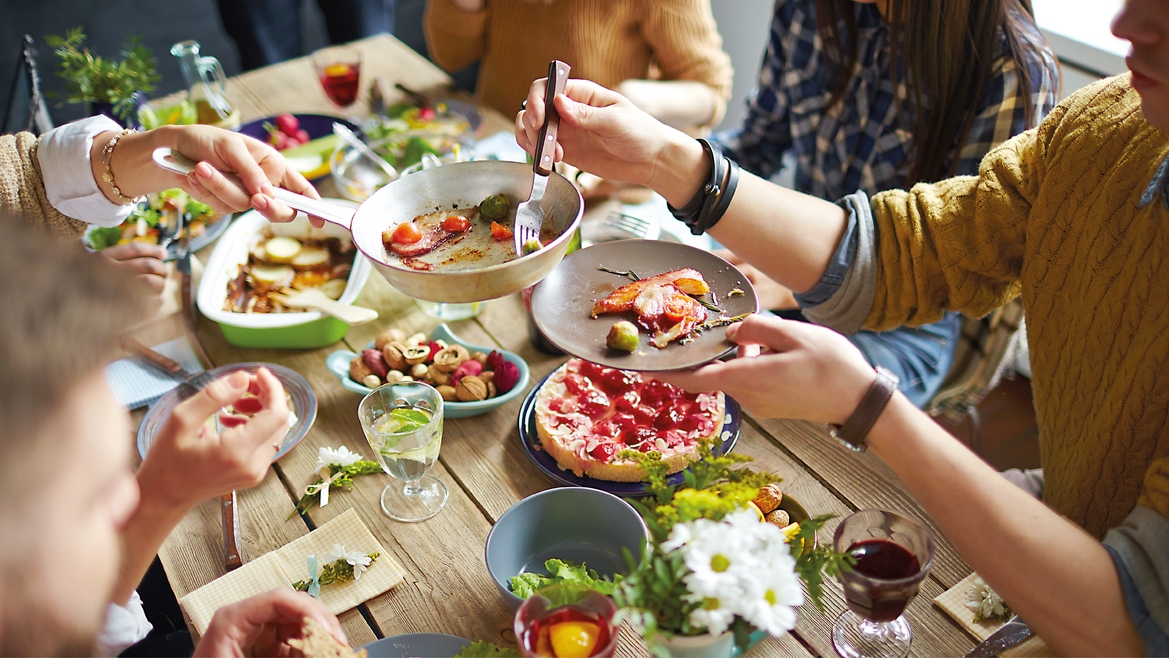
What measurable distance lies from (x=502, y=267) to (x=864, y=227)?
0.75 m

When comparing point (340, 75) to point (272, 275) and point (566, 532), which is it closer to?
point (272, 275)

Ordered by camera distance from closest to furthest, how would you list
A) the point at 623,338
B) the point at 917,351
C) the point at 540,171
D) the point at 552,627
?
the point at 552,627 → the point at 623,338 → the point at 540,171 → the point at 917,351

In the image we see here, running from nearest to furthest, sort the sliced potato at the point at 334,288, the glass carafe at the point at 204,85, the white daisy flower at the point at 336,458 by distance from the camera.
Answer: the white daisy flower at the point at 336,458 → the sliced potato at the point at 334,288 → the glass carafe at the point at 204,85

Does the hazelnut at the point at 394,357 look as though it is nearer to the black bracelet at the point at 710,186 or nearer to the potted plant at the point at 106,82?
the black bracelet at the point at 710,186

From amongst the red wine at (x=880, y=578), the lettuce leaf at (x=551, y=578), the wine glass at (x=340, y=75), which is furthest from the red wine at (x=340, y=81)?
the red wine at (x=880, y=578)

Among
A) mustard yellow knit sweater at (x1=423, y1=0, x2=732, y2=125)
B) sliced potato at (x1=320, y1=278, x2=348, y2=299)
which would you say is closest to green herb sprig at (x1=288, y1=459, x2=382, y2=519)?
sliced potato at (x1=320, y1=278, x2=348, y2=299)

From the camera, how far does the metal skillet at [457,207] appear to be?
1057 millimetres

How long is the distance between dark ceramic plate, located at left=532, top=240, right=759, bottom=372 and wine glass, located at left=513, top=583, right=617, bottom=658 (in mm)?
339

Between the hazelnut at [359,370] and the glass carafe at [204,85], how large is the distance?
1163mm

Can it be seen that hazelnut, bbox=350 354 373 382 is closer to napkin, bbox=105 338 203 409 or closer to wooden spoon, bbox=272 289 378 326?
wooden spoon, bbox=272 289 378 326

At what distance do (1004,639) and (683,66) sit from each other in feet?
5.88

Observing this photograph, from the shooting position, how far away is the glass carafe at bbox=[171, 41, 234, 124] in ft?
7.19

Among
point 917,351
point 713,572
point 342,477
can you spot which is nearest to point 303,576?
point 342,477

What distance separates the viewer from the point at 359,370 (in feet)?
4.75
